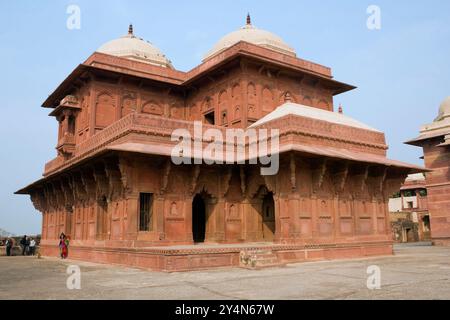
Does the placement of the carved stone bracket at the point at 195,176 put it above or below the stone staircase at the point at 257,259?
above

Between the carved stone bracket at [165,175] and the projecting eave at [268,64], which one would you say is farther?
the projecting eave at [268,64]

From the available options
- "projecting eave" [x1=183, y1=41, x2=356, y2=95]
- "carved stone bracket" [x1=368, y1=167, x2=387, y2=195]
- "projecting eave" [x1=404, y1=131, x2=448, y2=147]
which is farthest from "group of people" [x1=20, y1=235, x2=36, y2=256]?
"projecting eave" [x1=404, y1=131, x2=448, y2=147]

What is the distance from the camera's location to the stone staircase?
35.0 feet

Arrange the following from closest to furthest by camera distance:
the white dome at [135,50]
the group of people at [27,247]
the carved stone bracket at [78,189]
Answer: the carved stone bracket at [78,189]
the white dome at [135,50]
the group of people at [27,247]

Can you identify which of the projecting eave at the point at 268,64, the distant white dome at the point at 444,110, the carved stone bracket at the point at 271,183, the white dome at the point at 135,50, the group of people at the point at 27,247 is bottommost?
the group of people at the point at 27,247

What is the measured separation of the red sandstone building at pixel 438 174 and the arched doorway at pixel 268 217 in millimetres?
10781

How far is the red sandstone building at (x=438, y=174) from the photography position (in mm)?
21641

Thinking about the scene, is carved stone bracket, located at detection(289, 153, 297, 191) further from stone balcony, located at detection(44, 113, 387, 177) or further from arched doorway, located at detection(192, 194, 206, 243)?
arched doorway, located at detection(192, 194, 206, 243)

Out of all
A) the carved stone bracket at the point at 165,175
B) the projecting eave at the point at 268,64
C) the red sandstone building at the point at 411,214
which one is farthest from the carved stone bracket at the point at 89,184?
the red sandstone building at the point at 411,214

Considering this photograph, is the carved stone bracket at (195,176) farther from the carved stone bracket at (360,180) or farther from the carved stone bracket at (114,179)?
the carved stone bracket at (360,180)

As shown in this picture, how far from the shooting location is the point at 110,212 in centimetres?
1404

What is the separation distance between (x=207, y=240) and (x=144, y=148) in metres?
4.42

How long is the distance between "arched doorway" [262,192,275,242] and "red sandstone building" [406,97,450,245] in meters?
10.8
